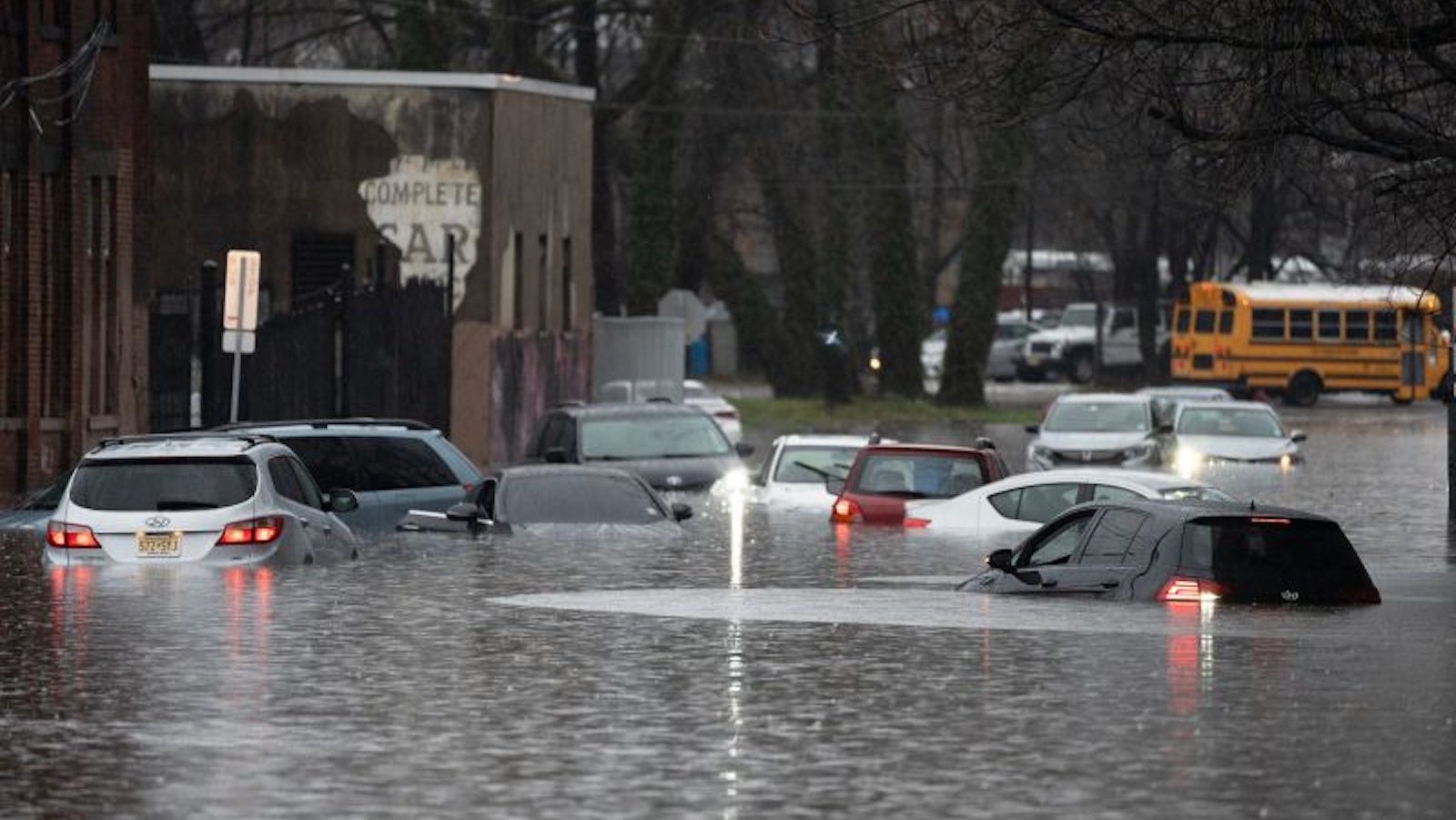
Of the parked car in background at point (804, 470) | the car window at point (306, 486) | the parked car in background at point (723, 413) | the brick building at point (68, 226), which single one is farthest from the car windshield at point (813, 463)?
the parked car in background at point (723, 413)

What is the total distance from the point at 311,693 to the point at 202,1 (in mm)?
63875

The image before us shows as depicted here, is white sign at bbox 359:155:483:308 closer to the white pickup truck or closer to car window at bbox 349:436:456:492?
car window at bbox 349:436:456:492

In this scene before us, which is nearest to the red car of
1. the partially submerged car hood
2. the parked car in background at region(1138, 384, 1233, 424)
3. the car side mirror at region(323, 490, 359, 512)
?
the car side mirror at region(323, 490, 359, 512)

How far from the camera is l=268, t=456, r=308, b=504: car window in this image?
25.4m

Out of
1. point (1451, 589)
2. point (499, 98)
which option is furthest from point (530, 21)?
point (1451, 589)

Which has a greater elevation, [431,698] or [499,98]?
[499,98]

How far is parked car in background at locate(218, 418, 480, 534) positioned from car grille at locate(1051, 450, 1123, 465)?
16.5 m

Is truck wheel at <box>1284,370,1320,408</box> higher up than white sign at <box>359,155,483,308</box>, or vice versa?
white sign at <box>359,155,483,308</box>

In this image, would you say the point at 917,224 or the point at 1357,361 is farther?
the point at 917,224

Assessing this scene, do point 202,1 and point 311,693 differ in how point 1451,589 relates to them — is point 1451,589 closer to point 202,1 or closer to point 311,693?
point 311,693

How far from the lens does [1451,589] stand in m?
27.3

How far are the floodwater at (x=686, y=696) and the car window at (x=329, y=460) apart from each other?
243 centimetres

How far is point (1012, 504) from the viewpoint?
Result: 32.6 metres

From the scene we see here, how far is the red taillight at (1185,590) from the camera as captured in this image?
21.5m
